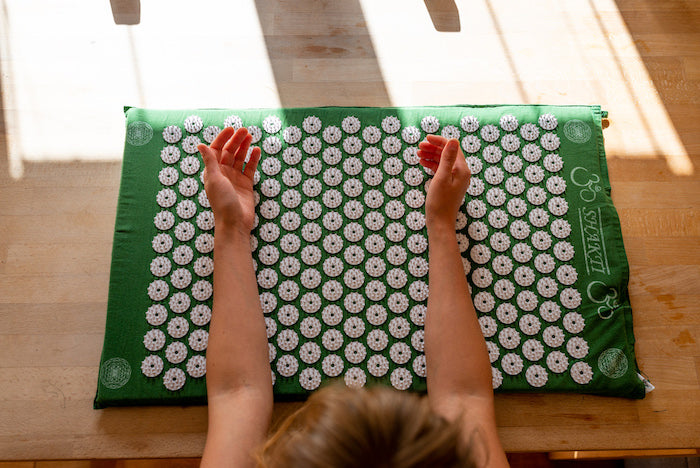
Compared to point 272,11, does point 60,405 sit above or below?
below

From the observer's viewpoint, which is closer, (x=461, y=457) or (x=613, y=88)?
(x=461, y=457)

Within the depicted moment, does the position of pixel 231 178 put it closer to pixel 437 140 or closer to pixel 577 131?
pixel 437 140

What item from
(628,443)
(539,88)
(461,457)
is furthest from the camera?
(539,88)

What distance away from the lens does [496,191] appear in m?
→ 1.15

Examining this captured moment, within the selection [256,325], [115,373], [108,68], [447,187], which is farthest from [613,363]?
[108,68]

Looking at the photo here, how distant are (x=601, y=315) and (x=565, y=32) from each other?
2.39 ft

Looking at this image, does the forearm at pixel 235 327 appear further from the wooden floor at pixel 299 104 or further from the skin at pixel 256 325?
the wooden floor at pixel 299 104

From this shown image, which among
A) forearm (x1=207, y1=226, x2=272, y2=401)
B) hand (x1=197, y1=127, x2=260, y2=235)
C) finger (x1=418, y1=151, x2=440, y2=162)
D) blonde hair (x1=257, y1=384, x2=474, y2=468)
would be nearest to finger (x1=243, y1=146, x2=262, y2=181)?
hand (x1=197, y1=127, x2=260, y2=235)

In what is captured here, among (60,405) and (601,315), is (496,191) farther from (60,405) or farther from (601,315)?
(60,405)

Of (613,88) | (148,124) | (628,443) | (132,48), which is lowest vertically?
(628,443)

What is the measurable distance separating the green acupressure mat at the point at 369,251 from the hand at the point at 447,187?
0.20ft

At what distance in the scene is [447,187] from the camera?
1055 millimetres

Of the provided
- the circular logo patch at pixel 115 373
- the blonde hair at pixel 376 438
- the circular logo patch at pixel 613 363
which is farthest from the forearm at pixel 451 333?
the circular logo patch at pixel 115 373

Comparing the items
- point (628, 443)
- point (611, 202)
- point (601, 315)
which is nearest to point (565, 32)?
point (611, 202)
